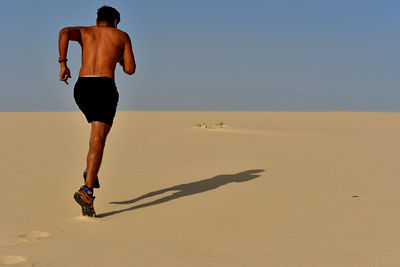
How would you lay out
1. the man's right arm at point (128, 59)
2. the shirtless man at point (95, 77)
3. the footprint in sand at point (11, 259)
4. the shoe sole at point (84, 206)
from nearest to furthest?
the footprint in sand at point (11, 259), the shoe sole at point (84, 206), the shirtless man at point (95, 77), the man's right arm at point (128, 59)

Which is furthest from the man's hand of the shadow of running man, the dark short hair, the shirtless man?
the shadow of running man

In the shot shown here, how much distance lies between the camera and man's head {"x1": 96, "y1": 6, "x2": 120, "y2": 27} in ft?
17.2

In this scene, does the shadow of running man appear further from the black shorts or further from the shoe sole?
the black shorts

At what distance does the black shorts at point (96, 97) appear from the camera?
4.99 meters

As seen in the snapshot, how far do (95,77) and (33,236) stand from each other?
1.71 m

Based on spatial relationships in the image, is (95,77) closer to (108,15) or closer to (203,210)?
(108,15)

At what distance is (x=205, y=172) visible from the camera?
27.4 ft

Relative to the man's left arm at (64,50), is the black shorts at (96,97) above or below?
below

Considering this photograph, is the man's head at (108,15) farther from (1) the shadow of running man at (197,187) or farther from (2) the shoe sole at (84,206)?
(1) the shadow of running man at (197,187)

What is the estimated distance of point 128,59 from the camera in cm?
520

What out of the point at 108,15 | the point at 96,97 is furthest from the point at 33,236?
the point at 108,15

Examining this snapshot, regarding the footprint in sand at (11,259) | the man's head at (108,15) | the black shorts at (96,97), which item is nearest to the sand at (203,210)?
the footprint in sand at (11,259)


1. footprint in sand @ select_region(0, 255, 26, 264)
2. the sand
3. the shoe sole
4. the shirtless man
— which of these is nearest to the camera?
footprint in sand @ select_region(0, 255, 26, 264)

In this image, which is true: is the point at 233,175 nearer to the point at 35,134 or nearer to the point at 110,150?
the point at 110,150
